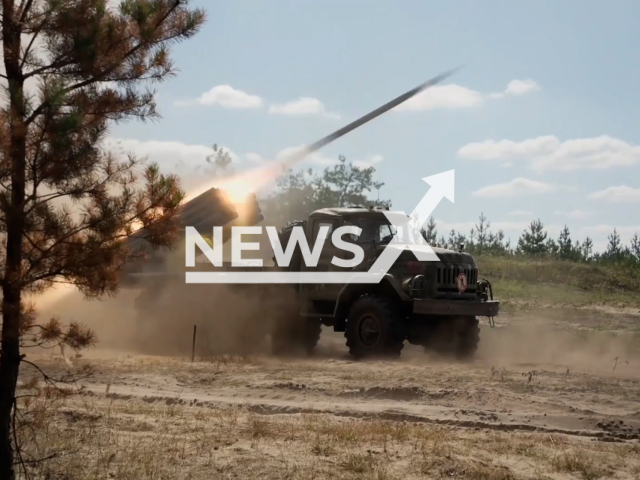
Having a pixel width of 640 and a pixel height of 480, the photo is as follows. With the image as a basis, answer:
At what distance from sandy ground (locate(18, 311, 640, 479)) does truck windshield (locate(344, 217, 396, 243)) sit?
2112 mm

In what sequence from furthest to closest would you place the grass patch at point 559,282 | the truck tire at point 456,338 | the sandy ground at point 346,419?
the grass patch at point 559,282 → the truck tire at point 456,338 → the sandy ground at point 346,419

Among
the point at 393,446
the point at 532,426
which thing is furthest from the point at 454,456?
the point at 532,426

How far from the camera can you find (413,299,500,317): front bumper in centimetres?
1360

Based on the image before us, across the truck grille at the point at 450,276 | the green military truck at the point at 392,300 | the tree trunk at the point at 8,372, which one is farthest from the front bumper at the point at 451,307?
the tree trunk at the point at 8,372

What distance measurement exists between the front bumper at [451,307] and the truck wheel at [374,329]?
0.47 meters

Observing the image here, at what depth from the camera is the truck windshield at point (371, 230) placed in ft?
48.9

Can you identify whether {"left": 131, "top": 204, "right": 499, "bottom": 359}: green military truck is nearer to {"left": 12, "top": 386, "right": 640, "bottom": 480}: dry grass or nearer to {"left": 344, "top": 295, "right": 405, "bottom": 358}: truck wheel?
{"left": 344, "top": 295, "right": 405, "bottom": 358}: truck wheel

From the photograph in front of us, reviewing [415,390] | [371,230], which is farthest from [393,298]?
[415,390]

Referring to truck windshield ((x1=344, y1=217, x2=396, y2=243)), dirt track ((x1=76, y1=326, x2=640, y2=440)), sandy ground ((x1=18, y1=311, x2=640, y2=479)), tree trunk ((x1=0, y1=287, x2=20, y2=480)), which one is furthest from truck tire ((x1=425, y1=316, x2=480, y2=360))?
tree trunk ((x1=0, y1=287, x2=20, y2=480))

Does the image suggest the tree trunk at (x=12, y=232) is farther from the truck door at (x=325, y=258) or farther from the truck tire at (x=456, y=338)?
the truck tire at (x=456, y=338)

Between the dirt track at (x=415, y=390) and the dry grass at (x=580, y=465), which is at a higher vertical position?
the dirt track at (x=415, y=390)

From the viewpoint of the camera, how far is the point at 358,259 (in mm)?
14797

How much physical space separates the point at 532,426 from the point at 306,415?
2.36 m

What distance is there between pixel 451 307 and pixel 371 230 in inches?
84.6
